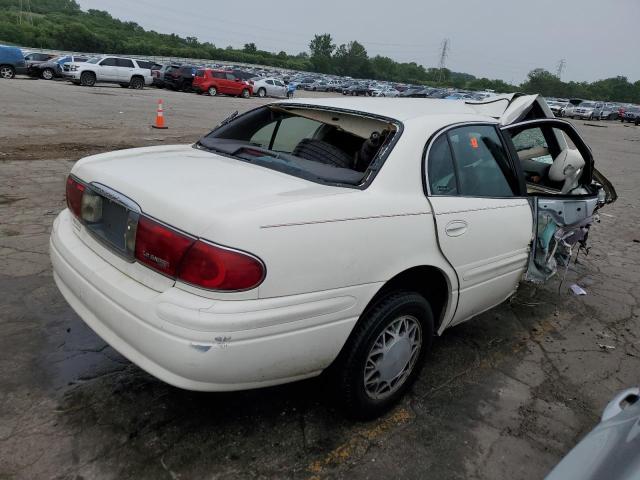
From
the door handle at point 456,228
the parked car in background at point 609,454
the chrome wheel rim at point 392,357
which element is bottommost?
the chrome wheel rim at point 392,357

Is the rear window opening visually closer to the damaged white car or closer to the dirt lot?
the damaged white car

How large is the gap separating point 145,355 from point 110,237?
64 cm

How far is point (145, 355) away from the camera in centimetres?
212

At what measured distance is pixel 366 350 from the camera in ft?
8.02

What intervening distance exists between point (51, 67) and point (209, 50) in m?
69.8

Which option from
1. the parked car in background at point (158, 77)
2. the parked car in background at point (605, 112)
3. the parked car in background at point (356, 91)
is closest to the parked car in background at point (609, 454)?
the parked car in background at point (158, 77)

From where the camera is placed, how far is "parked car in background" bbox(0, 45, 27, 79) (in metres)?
26.6

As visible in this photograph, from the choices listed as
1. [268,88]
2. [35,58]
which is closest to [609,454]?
[35,58]

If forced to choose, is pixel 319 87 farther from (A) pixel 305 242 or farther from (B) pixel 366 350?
(A) pixel 305 242

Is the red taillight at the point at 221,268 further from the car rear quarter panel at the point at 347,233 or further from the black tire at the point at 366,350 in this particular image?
the black tire at the point at 366,350

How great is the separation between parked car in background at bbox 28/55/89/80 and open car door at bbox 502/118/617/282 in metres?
28.3

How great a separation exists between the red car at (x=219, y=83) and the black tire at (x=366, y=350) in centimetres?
3013

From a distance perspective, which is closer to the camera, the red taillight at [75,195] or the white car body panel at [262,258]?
the white car body panel at [262,258]

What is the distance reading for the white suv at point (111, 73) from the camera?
2672cm
